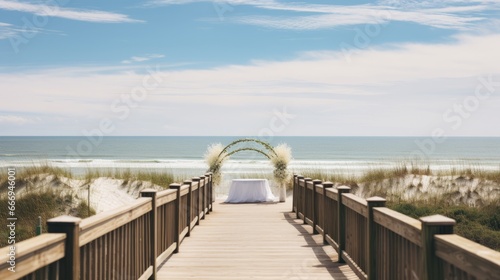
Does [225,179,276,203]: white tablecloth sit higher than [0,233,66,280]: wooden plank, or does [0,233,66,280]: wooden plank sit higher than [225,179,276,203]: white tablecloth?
Answer: [0,233,66,280]: wooden plank

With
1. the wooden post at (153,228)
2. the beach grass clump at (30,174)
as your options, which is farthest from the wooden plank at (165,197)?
the beach grass clump at (30,174)

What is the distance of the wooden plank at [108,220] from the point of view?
14.6ft

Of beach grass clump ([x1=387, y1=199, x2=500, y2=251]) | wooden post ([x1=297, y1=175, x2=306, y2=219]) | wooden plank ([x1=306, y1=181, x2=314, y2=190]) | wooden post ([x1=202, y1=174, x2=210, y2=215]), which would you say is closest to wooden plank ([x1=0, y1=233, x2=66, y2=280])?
wooden plank ([x1=306, y1=181, x2=314, y2=190])

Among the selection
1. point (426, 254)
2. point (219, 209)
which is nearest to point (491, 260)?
point (426, 254)

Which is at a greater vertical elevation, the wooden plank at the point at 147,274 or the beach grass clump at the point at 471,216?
the wooden plank at the point at 147,274

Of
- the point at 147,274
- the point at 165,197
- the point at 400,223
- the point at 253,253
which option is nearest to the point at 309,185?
the point at 253,253

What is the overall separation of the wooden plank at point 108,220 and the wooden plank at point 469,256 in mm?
2530

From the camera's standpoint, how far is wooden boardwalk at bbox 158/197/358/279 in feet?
25.2

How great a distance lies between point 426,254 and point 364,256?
252 centimetres

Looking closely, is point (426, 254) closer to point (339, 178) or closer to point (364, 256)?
point (364, 256)

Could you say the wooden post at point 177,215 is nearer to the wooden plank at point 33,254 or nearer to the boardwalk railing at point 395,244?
the boardwalk railing at point 395,244

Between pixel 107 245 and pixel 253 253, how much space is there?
4.23 meters

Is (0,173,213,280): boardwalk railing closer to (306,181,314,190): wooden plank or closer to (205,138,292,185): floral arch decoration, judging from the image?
(306,181,314,190): wooden plank

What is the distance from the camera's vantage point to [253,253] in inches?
363
